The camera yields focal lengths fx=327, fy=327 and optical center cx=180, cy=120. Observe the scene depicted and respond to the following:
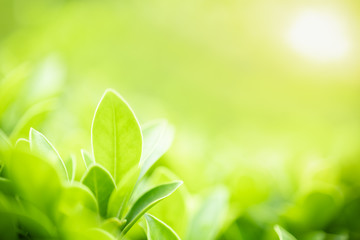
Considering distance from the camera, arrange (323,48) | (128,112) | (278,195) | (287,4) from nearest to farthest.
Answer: (128,112), (278,195), (323,48), (287,4)

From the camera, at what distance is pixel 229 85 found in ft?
11.6

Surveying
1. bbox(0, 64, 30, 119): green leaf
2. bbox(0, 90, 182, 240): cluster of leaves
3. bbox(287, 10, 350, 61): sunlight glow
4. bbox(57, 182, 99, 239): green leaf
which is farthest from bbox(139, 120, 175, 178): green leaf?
bbox(287, 10, 350, 61): sunlight glow

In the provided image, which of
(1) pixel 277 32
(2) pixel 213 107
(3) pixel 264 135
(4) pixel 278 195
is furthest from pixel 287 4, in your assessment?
(4) pixel 278 195

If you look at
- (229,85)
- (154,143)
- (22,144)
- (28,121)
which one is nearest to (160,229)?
(154,143)

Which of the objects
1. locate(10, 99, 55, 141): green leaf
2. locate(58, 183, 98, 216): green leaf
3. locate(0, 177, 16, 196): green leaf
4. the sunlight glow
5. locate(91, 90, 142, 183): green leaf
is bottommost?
locate(0, 177, 16, 196): green leaf

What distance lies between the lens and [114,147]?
58cm

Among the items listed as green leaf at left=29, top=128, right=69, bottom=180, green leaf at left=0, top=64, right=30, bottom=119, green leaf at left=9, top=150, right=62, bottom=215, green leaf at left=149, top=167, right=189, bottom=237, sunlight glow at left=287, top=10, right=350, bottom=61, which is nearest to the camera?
green leaf at left=9, top=150, right=62, bottom=215

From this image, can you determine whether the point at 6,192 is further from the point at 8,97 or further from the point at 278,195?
the point at 278,195

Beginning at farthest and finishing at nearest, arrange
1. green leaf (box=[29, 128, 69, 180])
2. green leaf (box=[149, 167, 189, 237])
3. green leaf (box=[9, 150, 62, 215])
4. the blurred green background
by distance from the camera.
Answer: the blurred green background
green leaf (box=[149, 167, 189, 237])
green leaf (box=[29, 128, 69, 180])
green leaf (box=[9, 150, 62, 215])

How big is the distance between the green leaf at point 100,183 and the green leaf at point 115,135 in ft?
0.15

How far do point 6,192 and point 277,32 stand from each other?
3.64 m

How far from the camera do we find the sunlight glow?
3.28 metres

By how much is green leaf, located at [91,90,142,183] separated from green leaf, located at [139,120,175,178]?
0.04 meters

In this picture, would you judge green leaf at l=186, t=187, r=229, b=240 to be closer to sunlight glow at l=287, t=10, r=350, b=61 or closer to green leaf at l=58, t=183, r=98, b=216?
green leaf at l=58, t=183, r=98, b=216
